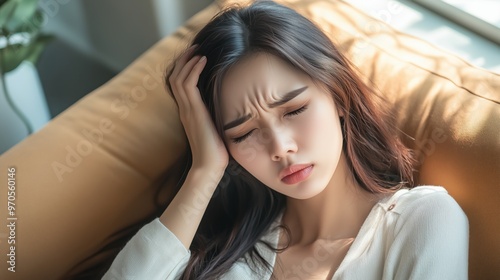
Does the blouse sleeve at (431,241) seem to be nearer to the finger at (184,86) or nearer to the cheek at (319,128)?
the cheek at (319,128)

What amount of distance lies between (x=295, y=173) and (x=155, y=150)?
0.39m

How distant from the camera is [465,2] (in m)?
1.35

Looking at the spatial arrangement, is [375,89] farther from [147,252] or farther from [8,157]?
[8,157]

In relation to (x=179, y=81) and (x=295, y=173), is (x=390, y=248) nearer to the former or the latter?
(x=295, y=173)

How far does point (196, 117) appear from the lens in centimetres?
108

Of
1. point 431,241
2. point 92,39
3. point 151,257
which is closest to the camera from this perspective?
point 431,241

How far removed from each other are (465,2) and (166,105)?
26.3 inches

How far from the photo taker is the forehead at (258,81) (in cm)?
98

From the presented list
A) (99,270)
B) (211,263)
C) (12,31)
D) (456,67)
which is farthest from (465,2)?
(12,31)

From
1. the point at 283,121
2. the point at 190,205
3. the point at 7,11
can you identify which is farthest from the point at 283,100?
the point at 7,11

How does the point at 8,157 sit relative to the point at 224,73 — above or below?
below

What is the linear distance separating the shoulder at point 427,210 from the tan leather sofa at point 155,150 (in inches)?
2.1

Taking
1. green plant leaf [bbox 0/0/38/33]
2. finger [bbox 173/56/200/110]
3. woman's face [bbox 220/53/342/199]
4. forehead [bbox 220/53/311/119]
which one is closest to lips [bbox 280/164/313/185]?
woman's face [bbox 220/53/342/199]

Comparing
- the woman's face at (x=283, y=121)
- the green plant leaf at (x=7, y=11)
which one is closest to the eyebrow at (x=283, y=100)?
the woman's face at (x=283, y=121)
